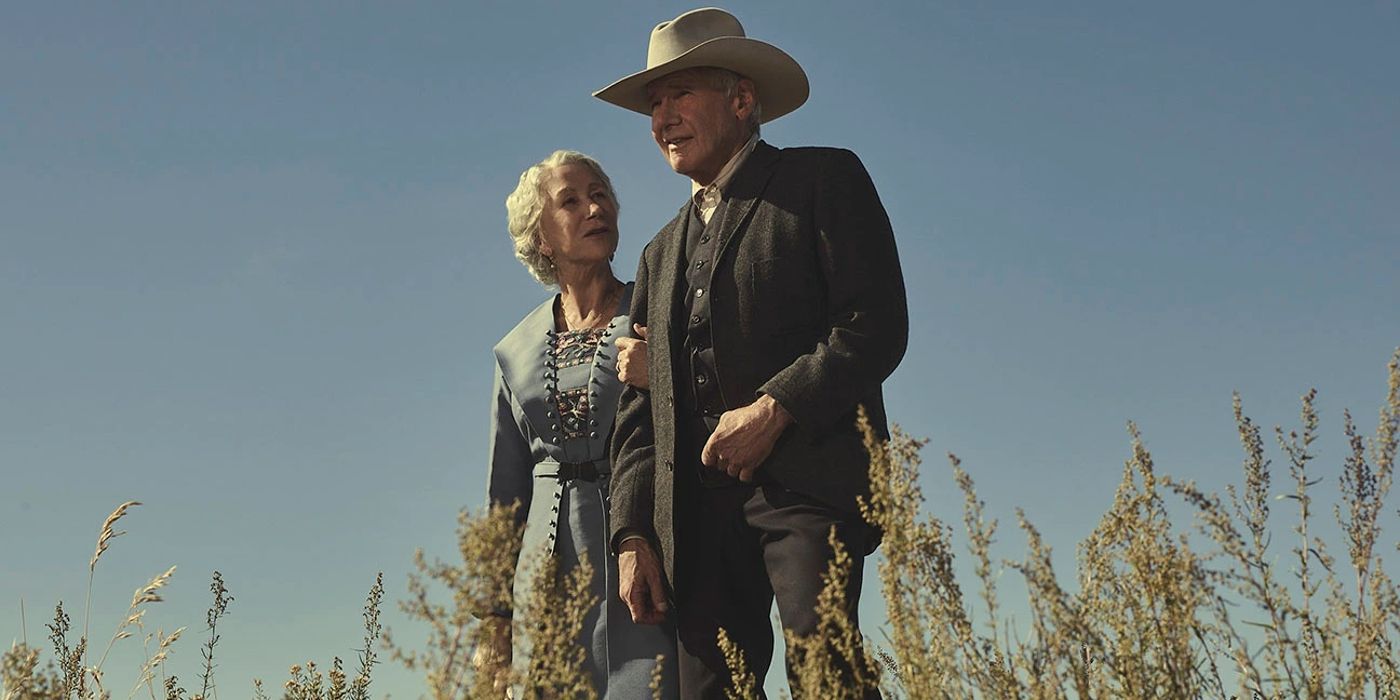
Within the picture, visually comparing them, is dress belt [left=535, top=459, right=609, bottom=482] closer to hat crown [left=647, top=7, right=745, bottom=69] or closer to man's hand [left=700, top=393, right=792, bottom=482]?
man's hand [left=700, top=393, right=792, bottom=482]

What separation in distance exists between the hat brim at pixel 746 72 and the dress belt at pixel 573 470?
3.94 feet

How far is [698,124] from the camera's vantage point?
4125 mm

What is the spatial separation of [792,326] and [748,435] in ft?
1.19

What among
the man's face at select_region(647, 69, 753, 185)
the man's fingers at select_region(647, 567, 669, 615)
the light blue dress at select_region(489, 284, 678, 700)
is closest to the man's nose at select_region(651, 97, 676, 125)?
the man's face at select_region(647, 69, 753, 185)

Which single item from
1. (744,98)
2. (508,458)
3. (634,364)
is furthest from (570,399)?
(744,98)

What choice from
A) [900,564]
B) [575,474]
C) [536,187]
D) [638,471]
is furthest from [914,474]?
[536,187]

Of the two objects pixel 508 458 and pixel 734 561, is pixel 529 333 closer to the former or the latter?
pixel 508 458

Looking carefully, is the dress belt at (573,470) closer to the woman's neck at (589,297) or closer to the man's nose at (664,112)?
the woman's neck at (589,297)

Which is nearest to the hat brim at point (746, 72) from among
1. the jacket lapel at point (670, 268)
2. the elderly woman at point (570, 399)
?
the jacket lapel at point (670, 268)

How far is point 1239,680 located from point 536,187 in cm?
305

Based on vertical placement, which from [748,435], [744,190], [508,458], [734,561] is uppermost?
[744,190]

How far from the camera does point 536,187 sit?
5.17 metres

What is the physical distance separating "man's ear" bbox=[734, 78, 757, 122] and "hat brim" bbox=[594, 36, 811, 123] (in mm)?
50

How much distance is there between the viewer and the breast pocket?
3.82 m
